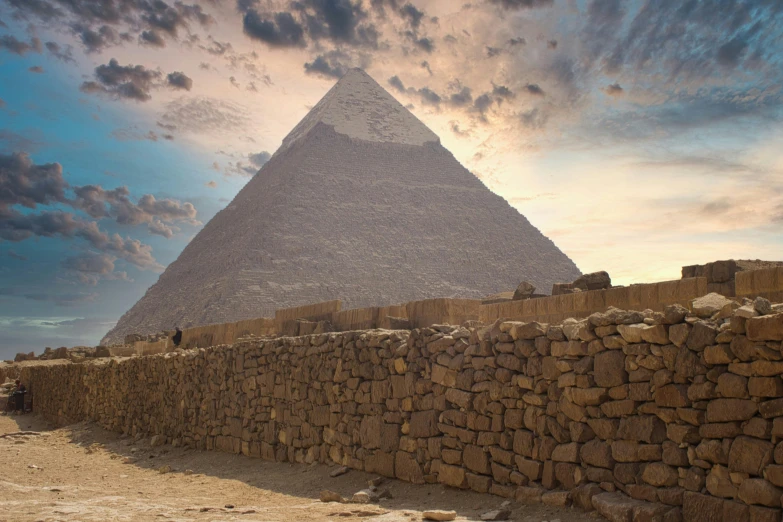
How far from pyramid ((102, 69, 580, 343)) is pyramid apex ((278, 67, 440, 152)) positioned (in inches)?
8.4

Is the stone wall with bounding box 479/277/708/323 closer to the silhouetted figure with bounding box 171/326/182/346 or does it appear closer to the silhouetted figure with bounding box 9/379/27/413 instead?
the silhouetted figure with bounding box 171/326/182/346

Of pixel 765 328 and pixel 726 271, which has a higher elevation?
pixel 726 271

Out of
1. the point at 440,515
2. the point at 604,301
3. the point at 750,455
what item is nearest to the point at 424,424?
the point at 440,515

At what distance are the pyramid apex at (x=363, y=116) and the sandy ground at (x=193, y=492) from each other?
99.9 metres

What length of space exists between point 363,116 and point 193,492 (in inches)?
4231

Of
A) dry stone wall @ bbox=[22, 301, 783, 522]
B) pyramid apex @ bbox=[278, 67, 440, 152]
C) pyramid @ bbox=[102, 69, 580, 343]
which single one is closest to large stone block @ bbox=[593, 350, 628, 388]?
dry stone wall @ bbox=[22, 301, 783, 522]

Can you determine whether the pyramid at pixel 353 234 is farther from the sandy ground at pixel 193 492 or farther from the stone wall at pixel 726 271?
the stone wall at pixel 726 271

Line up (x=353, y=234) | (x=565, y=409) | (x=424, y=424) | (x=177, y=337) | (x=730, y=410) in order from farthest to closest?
(x=353, y=234), (x=177, y=337), (x=424, y=424), (x=565, y=409), (x=730, y=410)

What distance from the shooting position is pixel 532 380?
4977 mm

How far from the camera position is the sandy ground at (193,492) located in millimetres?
5246

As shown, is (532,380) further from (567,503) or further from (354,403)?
(354,403)

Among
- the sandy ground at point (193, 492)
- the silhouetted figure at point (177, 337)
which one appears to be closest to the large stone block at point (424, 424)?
A: the sandy ground at point (193, 492)

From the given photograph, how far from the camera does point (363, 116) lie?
4395 inches

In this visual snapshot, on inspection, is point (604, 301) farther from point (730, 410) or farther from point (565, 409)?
point (730, 410)
